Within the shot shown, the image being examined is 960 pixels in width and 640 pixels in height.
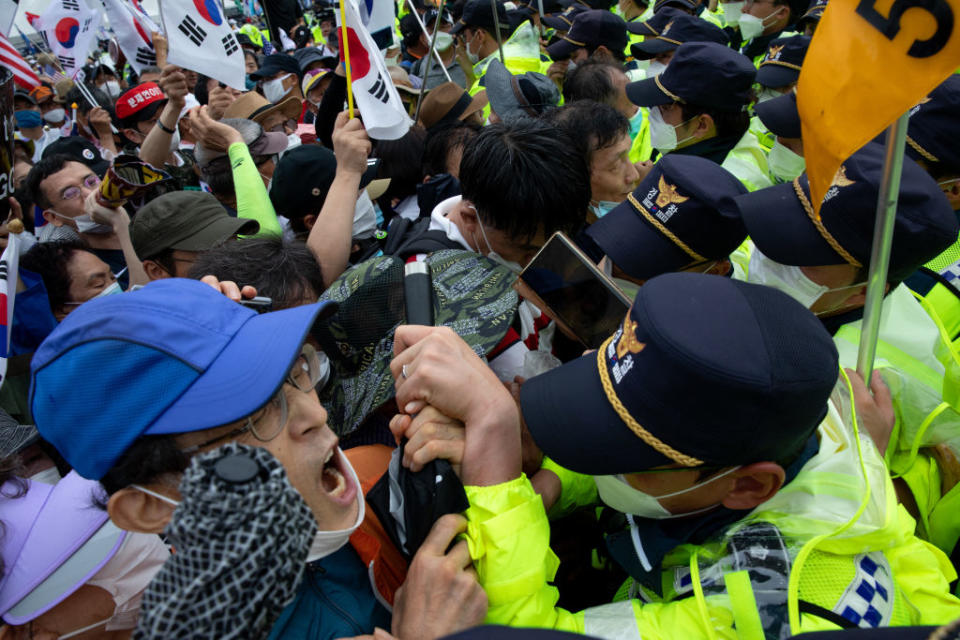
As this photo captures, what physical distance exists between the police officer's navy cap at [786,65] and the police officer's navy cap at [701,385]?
153 inches

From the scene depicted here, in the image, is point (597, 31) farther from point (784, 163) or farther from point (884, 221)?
point (884, 221)

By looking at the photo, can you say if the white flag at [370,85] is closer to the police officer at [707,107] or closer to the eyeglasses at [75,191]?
the police officer at [707,107]

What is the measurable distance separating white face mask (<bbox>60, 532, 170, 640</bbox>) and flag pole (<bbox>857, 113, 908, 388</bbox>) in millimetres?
1940

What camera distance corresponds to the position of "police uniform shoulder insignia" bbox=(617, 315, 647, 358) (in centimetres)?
132

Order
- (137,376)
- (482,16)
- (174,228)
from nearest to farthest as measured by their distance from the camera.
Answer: (137,376), (174,228), (482,16)

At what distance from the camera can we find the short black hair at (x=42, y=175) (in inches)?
150

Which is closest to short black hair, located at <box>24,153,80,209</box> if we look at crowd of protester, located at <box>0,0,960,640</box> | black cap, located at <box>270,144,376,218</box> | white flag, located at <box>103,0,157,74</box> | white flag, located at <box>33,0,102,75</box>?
crowd of protester, located at <box>0,0,960,640</box>

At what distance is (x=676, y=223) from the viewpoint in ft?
7.75

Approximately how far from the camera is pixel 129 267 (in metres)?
3.13

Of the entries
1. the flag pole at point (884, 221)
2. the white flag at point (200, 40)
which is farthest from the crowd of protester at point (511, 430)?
the white flag at point (200, 40)

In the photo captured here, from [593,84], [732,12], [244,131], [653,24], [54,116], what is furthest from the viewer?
[54,116]

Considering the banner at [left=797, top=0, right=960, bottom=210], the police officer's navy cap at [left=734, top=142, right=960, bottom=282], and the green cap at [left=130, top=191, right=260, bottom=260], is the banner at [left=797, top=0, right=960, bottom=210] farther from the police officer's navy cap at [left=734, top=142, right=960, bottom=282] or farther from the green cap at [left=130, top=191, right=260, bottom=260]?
the green cap at [left=130, top=191, right=260, bottom=260]

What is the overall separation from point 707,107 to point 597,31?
10.3 feet

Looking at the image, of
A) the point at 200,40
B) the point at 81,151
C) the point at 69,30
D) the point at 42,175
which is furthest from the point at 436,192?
the point at 69,30
